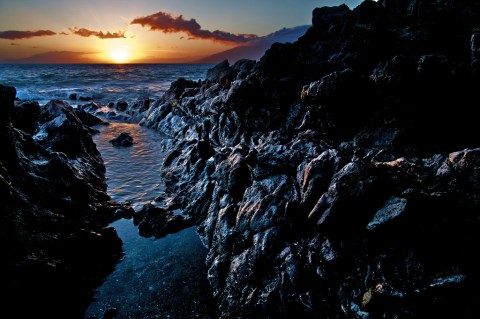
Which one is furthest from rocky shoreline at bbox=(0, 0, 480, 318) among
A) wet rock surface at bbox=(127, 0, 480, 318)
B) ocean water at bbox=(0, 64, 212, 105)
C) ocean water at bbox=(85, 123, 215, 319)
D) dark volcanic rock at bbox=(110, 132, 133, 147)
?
ocean water at bbox=(0, 64, 212, 105)

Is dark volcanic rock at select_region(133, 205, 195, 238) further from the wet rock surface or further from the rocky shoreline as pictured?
the wet rock surface

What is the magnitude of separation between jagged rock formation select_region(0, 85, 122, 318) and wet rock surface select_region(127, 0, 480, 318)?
4928 millimetres

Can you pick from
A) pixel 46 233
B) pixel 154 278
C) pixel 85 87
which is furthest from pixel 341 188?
pixel 85 87

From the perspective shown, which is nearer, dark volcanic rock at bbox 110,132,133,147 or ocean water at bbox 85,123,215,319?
ocean water at bbox 85,123,215,319

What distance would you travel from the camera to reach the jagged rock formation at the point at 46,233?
8.91 meters

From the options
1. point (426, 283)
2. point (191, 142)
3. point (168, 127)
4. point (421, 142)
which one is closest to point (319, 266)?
point (426, 283)

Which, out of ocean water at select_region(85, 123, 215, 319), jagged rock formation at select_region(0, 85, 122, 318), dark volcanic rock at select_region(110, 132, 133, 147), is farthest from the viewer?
dark volcanic rock at select_region(110, 132, 133, 147)

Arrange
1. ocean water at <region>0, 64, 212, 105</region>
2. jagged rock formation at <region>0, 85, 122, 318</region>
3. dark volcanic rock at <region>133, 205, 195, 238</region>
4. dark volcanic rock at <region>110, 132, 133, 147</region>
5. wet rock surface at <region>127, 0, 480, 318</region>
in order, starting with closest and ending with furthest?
wet rock surface at <region>127, 0, 480, 318</region> → jagged rock formation at <region>0, 85, 122, 318</region> → dark volcanic rock at <region>133, 205, 195, 238</region> → dark volcanic rock at <region>110, 132, 133, 147</region> → ocean water at <region>0, 64, 212, 105</region>

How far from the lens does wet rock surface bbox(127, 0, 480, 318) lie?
658 cm

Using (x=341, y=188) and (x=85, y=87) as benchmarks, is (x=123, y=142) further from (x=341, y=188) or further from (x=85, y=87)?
(x=85, y=87)

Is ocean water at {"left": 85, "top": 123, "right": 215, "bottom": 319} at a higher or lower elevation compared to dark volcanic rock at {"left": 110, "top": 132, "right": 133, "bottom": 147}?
lower

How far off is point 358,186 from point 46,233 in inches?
447

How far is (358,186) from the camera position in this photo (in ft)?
26.0

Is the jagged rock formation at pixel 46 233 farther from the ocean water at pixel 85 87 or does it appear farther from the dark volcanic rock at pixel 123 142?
the ocean water at pixel 85 87
